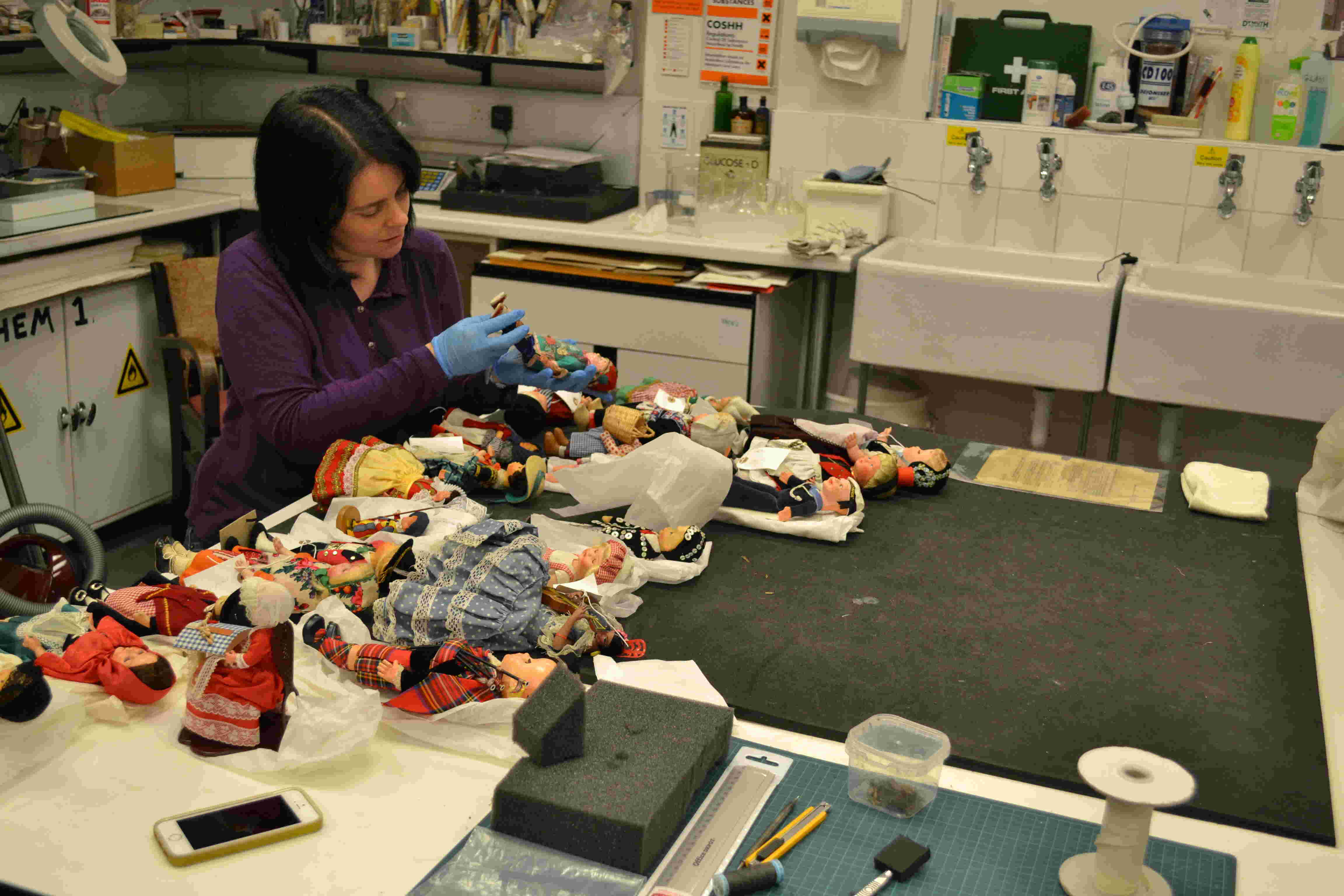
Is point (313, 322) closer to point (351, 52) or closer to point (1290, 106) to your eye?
point (351, 52)

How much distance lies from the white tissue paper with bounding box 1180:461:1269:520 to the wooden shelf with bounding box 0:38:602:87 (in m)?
2.47

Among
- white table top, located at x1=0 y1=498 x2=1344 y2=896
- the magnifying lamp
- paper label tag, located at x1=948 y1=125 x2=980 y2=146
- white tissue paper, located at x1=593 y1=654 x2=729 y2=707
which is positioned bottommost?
white table top, located at x1=0 y1=498 x2=1344 y2=896

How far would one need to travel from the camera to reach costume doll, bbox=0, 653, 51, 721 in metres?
1.20

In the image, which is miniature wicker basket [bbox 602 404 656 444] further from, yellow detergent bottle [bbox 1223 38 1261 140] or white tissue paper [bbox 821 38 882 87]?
yellow detergent bottle [bbox 1223 38 1261 140]

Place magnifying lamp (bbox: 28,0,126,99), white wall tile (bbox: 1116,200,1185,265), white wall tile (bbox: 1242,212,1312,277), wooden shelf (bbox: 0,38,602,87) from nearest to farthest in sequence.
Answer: magnifying lamp (bbox: 28,0,126,99) → white wall tile (bbox: 1242,212,1312,277) → white wall tile (bbox: 1116,200,1185,265) → wooden shelf (bbox: 0,38,602,87)

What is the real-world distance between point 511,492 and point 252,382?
464mm

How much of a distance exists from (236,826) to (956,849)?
66cm

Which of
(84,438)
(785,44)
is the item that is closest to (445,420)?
(84,438)

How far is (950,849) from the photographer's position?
3.79ft

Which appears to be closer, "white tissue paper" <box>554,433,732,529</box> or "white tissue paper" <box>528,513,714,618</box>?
"white tissue paper" <box>528,513,714,618</box>

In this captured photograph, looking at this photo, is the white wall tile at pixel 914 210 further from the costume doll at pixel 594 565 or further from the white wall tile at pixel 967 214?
the costume doll at pixel 594 565

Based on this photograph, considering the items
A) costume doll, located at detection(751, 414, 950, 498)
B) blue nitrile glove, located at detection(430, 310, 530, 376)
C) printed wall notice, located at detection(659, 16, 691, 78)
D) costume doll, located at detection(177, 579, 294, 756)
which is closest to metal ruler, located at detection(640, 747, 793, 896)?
costume doll, located at detection(177, 579, 294, 756)

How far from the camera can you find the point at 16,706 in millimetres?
1208

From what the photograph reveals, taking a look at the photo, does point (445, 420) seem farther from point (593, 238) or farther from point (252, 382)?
point (593, 238)
